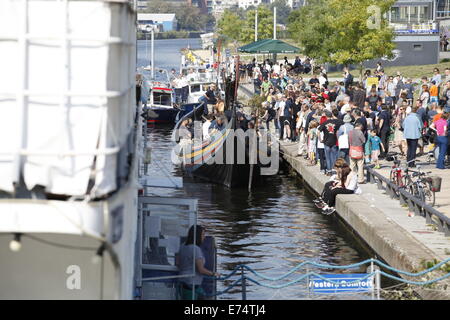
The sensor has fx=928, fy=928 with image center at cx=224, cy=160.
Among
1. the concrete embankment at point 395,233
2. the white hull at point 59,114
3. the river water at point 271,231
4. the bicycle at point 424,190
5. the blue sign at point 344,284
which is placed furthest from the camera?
the bicycle at point 424,190

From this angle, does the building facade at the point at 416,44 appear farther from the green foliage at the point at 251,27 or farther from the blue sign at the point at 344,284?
the blue sign at the point at 344,284

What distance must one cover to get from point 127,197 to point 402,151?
18.7m

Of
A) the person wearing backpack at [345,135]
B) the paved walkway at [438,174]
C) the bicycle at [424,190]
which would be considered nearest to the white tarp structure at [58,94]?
the paved walkway at [438,174]

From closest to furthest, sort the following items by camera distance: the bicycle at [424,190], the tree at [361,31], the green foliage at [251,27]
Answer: the bicycle at [424,190] → the tree at [361,31] → the green foliage at [251,27]

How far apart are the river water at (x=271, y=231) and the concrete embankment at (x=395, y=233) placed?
19.6 inches

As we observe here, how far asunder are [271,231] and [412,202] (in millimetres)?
3752

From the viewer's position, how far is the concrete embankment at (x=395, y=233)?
13.9m

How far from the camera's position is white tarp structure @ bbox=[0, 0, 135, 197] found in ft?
24.2

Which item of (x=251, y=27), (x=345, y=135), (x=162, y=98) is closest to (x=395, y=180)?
(x=345, y=135)

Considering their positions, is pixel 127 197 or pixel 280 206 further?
pixel 280 206

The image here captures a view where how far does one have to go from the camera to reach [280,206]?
24.0 meters

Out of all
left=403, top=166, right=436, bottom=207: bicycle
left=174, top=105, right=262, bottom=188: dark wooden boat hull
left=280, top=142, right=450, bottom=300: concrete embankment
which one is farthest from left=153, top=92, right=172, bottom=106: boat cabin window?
left=403, top=166, right=436, bottom=207: bicycle
